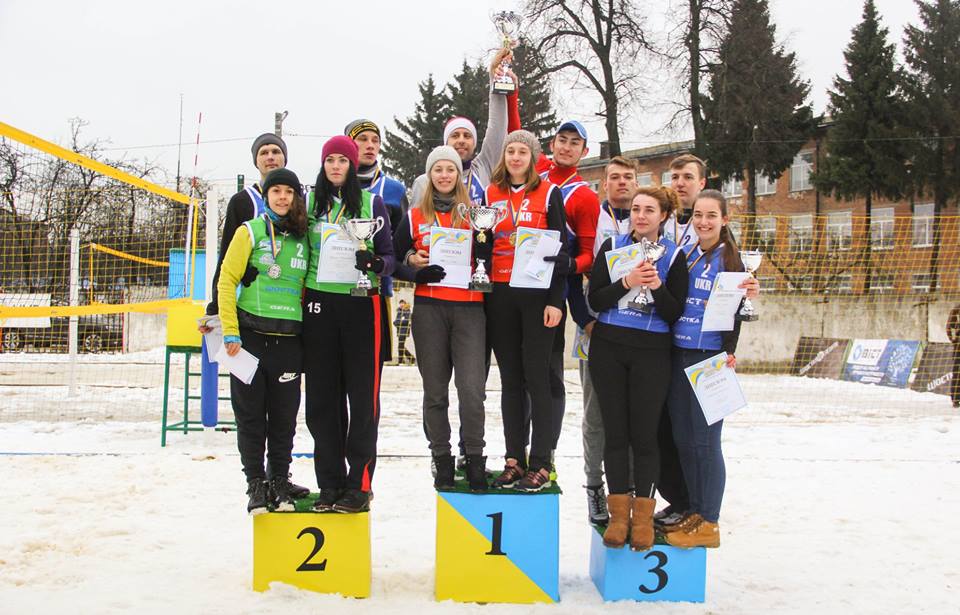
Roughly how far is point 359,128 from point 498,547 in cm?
236

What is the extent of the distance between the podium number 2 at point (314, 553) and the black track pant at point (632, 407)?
1356 mm

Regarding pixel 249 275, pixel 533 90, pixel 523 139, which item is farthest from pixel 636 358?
pixel 533 90

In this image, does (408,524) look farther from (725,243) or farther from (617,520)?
(725,243)

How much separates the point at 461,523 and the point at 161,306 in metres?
5.98

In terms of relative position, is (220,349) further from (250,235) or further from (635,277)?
(635,277)

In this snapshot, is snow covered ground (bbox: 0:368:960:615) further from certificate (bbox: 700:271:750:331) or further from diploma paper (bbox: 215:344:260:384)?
certificate (bbox: 700:271:750:331)

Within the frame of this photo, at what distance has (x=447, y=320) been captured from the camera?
369cm

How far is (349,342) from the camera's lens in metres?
3.59

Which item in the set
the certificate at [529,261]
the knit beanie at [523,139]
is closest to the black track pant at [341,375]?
the certificate at [529,261]

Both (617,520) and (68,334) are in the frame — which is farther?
(68,334)

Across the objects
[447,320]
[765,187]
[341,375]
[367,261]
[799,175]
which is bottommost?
[341,375]

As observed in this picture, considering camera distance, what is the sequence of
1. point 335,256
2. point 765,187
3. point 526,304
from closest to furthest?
1. point 335,256
2. point 526,304
3. point 765,187

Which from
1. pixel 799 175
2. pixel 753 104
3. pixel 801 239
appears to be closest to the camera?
pixel 801 239

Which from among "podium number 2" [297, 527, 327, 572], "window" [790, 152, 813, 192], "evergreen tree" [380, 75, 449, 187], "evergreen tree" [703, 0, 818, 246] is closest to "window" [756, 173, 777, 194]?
"window" [790, 152, 813, 192]
